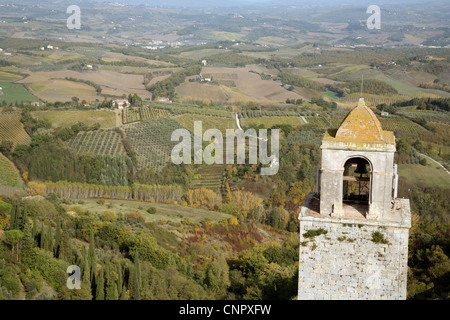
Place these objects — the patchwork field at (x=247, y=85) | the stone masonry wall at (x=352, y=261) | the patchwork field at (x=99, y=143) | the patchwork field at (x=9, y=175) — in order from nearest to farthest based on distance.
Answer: the stone masonry wall at (x=352, y=261) < the patchwork field at (x=9, y=175) < the patchwork field at (x=99, y=143) < the patchwork field at (x=247, y=85)

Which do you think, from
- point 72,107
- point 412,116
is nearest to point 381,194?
point 412,116

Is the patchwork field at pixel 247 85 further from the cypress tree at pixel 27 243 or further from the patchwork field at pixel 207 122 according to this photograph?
the cypress tree at pixel 27 243

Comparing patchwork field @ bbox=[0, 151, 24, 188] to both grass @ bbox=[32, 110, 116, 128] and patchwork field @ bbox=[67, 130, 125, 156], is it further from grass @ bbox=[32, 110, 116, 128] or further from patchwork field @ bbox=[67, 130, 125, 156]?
grass @ bbox=[32, 110, 116, 128]

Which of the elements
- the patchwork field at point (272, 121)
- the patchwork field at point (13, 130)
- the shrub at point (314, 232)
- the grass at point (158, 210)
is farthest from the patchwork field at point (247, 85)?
the shrub at point (314, 232)

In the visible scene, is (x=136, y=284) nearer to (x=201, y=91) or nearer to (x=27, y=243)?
(x=27, y=243)

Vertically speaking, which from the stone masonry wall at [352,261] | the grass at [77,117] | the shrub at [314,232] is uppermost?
the shrub at [314,232]

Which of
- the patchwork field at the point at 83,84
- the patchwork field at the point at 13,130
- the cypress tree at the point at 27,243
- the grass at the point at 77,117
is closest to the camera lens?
the cypress tree at the point at 27,243
